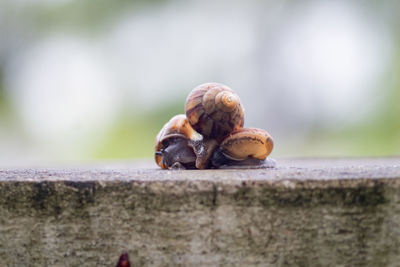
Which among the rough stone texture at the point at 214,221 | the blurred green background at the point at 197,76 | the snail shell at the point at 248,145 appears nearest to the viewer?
the rough stone texture at the point at 214,221

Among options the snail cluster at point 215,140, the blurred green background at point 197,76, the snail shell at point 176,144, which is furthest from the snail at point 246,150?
the blurred green background at point 197,76

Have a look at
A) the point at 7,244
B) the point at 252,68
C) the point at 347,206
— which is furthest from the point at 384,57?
the point at 7,244

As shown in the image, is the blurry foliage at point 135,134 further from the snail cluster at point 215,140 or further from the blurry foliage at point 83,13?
the snail cluster at point 215,140

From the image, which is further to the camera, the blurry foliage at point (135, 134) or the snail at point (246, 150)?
the blurry foliage at point (135, 134)

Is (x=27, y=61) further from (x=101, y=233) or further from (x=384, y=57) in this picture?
(x=101, y=233)

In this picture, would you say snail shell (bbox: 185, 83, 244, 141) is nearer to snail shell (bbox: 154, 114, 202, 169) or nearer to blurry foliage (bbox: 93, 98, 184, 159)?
snail shell (bbox: 154, 114, 202, 169)

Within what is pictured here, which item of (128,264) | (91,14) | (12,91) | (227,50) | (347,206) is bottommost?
(128,264)
